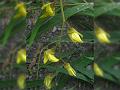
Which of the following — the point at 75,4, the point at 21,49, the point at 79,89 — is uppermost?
the point at 75,4

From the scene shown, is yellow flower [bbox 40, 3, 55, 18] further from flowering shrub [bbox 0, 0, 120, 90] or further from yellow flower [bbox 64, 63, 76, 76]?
yellow flower [bbox 64, 63, 76, 76]

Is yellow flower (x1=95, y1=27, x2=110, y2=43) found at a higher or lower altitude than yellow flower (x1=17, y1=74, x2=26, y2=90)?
higher

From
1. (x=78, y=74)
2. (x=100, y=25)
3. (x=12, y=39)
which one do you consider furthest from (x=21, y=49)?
(x=100, y=25)

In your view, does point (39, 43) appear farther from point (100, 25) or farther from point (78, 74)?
point (100, 25)

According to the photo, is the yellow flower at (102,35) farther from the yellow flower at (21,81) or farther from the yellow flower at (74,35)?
the yellow flower at (21,81)

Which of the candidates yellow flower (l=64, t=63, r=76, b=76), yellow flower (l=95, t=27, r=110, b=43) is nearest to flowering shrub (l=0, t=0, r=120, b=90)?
yellow flower (l=64, t=63, r=76, b=76)
